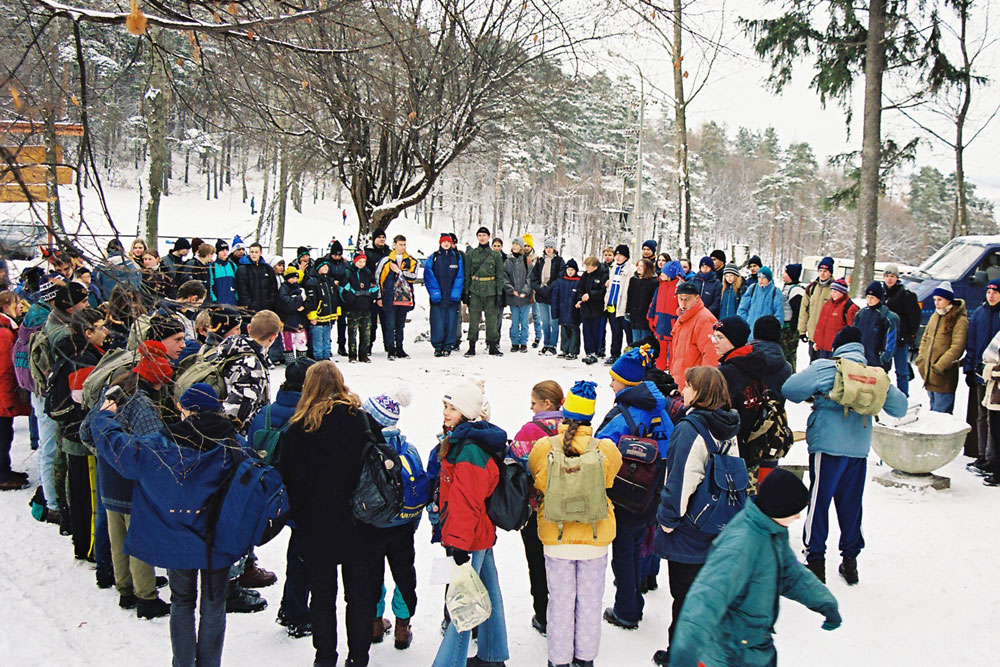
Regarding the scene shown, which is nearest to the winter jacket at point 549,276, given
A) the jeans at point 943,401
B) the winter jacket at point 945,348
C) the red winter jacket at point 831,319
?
the red winter jacket at point 831,319

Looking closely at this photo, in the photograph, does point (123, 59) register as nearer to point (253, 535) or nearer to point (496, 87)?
point (253, 535)

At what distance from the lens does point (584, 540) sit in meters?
3.75

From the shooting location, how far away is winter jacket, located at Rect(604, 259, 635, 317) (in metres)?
11.6

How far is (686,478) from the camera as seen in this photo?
370cm

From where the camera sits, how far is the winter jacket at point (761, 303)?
10.7m

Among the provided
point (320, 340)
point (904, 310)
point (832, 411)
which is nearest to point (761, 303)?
point (904, 310)

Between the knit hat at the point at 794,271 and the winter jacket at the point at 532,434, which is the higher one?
the knit hat at the point at 794,271

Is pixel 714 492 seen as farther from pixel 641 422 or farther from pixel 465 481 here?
pixel 465 481

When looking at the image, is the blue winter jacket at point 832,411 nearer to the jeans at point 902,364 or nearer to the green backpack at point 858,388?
the green backpack at point 858,388

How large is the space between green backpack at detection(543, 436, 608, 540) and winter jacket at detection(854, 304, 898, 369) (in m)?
7.25

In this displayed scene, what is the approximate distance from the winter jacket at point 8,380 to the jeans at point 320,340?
4840mm

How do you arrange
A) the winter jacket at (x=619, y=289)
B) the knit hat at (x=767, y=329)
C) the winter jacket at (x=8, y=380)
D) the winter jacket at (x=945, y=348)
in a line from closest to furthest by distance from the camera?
the knit hat at (x=767, y=329), the winter jacket at (x=8, y=380), the winter jacket at (x=945, y=348), the winter jacket at (x=619, y=289)

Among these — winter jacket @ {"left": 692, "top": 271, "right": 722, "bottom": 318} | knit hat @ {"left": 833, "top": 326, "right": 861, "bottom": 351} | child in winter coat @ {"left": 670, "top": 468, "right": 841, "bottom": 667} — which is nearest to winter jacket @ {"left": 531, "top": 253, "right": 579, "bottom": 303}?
winter jacket @ {"left": 692, "top": 271, "right": 722, "bottom": 318}

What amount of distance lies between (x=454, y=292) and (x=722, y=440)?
8.43m
